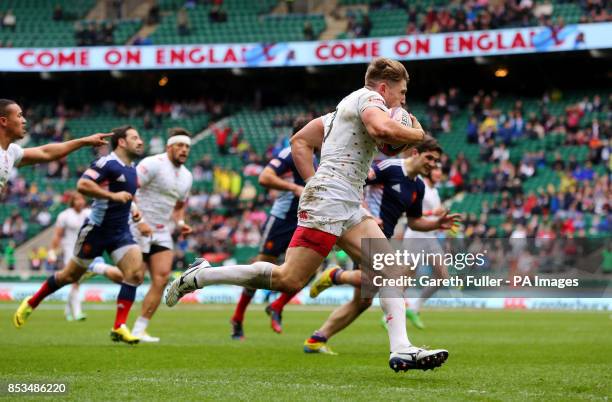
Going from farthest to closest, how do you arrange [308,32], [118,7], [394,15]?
[118,7]
[308,32]
[394,15]

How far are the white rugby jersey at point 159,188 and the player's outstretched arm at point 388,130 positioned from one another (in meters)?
6.03

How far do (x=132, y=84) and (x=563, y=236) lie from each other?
81.2 ft

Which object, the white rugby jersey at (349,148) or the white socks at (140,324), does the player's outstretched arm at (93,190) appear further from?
the white rugby jersey at (349,148)

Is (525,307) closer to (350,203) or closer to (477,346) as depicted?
(477,346)

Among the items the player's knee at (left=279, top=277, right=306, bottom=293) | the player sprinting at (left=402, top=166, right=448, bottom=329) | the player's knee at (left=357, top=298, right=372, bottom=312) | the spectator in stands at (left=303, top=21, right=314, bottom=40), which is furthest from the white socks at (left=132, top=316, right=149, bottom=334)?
the spectator in stands at (left=303, top=21, right=314, bottom=40)

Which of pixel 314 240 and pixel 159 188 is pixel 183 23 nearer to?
pixel 159 188

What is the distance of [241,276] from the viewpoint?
26.4ft

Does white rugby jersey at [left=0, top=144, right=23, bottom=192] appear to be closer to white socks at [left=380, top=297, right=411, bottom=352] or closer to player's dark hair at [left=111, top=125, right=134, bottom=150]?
player's dark hair at [left=111, top=125, right=134, bottom=150]

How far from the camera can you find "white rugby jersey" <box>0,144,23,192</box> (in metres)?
9.64

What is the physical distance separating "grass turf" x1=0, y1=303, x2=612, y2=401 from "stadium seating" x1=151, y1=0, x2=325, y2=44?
26.9 m

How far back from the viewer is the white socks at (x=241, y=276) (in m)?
7.94

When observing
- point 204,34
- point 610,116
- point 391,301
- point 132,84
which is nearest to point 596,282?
point 610,116

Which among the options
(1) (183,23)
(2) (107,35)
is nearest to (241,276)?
(1) (183,23)

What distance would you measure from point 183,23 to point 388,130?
3759 centimetres
